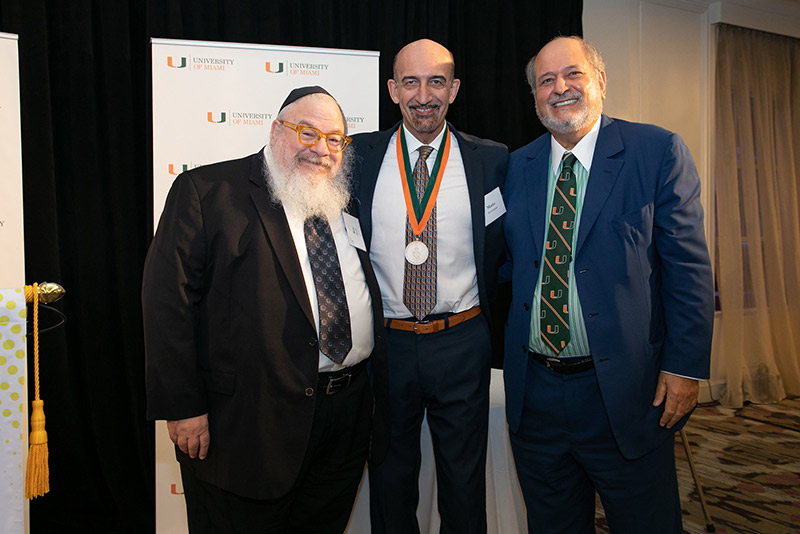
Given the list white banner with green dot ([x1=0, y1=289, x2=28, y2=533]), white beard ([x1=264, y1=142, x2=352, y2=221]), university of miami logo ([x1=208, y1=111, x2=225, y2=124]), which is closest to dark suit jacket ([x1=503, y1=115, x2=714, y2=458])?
white beard ([x1=264, y1=142, x2=352, y2=221])

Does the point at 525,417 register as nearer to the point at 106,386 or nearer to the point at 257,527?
the point at 257,527

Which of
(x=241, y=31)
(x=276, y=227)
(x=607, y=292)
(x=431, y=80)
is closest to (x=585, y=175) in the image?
(x=607, y=292)

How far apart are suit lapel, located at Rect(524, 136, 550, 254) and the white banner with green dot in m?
1.55

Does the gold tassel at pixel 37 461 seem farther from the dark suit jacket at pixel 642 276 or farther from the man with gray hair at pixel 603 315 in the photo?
the dark suit jacket at pixel 642 276

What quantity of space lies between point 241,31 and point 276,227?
7.71 ft

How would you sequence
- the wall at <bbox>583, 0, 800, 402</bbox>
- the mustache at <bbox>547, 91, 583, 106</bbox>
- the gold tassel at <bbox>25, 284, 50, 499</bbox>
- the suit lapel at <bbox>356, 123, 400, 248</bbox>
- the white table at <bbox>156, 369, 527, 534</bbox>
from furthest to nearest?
the wall at <bbox>583, 0, 800, 402</bbox> → the white table at <bbox>156, 369, 527, 534</bbox> → the suit lapel at <bbox>356, 123, 400, 248</bbox> → the mustache at <bbox>547, 91, 583, 106</bbox> → the gold tassel at <bbox>25, 284, 50, 499</bbox>

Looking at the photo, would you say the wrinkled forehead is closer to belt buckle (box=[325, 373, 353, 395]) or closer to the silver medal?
the silver medal

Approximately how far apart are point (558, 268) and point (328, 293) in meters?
0.79

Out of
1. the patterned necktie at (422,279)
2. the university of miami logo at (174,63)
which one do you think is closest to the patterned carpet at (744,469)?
the patterned necktie at (422,279)

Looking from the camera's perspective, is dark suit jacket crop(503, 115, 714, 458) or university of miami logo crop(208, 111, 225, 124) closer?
dark suit jacket crop(503, 115, 714, 458)

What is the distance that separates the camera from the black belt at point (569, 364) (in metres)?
1.94

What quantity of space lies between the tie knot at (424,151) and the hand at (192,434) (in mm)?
1283

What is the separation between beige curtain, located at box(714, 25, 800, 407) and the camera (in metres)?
5.68

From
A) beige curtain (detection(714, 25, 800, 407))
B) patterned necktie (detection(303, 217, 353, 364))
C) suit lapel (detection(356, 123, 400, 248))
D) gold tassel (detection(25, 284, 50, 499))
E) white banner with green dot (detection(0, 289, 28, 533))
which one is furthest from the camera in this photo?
beige curtain (detection(714, 25, 800, 407))
